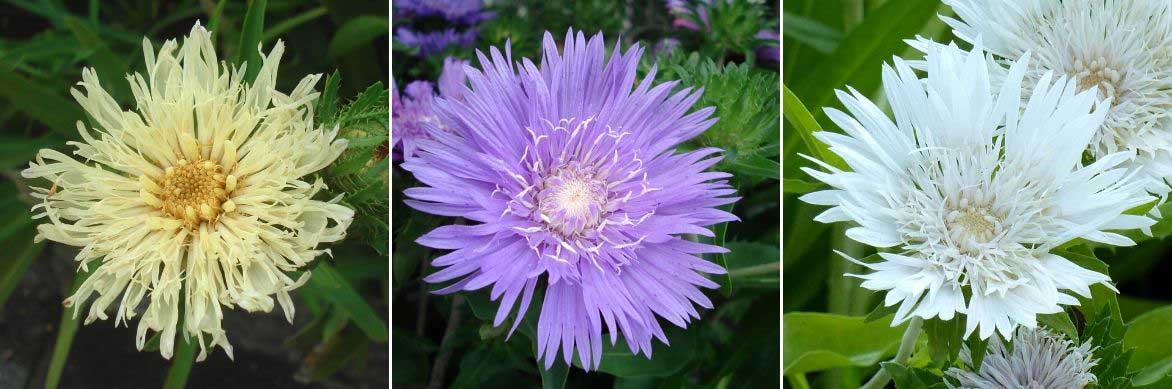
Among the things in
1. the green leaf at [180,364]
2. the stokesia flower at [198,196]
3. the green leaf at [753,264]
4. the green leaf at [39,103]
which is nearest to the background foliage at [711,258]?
the green leaf at [753,264]

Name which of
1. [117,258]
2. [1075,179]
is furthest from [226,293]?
[1075,179]

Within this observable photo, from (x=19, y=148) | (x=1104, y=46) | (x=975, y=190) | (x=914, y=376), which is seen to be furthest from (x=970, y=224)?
(x=19, y=148)

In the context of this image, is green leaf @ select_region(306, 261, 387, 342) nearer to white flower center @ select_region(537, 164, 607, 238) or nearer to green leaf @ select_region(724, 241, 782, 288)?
white flower center @ select_region(537, 164, 607, 238)

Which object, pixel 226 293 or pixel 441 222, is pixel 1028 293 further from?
pixel 226 293

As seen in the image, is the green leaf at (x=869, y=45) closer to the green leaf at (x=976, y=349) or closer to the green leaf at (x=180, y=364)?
the green leaf at (x=976, y=349)

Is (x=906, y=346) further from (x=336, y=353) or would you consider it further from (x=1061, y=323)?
(x=336, y=353)

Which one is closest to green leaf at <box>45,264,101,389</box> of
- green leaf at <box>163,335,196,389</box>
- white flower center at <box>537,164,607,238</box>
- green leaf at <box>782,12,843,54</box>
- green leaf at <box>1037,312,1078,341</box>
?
green leaf at <box>163,335,196,389</box>
